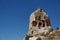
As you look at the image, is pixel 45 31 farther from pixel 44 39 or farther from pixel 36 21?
pixel 36 21

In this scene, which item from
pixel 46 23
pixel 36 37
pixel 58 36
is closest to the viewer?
pixel 58 36

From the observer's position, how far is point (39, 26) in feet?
186

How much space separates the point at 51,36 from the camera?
42.6 m

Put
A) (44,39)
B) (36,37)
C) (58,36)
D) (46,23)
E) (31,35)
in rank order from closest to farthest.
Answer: (58,36) < (44,39) < (36,37) < (31,35) < (46,23)

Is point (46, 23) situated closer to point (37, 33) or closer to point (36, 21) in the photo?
point (36, 21)

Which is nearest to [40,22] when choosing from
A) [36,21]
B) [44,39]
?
[36,21]

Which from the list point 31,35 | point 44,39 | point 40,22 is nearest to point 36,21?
point 40,22

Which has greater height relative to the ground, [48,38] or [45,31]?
[45,31]

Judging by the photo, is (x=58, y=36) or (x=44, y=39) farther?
(x=44, y=39)

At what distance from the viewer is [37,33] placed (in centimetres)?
5131

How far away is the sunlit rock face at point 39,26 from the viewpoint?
Answer: 49812mm

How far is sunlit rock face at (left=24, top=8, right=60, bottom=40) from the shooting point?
163 feet

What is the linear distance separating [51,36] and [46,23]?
15.2 meters

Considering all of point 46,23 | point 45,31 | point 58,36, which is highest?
point 46,23
